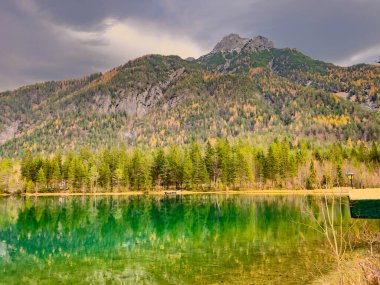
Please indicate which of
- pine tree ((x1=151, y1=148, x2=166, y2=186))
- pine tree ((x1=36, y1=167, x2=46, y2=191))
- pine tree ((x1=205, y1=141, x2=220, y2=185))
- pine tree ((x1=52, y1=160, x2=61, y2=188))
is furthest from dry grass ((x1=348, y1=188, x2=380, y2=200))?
pine tree ((x1=52, y1=160, x2=61, y2=188))

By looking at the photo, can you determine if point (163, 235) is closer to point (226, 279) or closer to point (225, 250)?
point (225, 250)

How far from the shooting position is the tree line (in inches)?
4729

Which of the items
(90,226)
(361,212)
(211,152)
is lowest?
(90,226)

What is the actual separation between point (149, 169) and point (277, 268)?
10777 cm

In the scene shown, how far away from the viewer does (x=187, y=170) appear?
122m

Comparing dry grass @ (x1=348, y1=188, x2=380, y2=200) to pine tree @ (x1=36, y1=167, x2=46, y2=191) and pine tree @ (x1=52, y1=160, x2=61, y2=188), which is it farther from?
pine tree @ (x1=52, y1=160, x2=61, y2=188)

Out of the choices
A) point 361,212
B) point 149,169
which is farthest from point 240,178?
point 361,212

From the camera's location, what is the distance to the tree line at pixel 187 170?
120125mm

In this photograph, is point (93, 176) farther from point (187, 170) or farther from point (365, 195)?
point (365, 195)

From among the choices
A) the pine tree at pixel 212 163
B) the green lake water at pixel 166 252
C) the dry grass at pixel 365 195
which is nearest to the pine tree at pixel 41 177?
the pine tree at pixel 212 163

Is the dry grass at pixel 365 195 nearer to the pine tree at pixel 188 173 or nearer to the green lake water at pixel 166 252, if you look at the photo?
the green lake water at pixel 166 252

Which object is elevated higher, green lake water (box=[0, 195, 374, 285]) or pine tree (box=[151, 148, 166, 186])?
pine tree (box=[151, 148, 166, 186])

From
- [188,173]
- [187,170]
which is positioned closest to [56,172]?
[187,170]

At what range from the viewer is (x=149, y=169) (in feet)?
419
